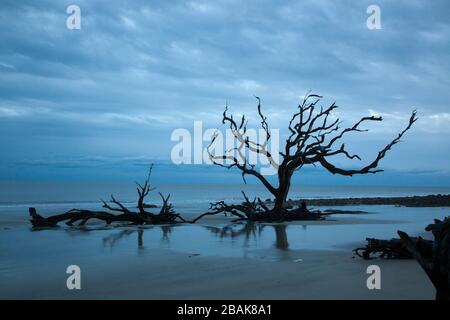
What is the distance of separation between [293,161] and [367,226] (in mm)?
4620

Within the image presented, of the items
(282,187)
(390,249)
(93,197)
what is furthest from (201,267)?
(93,197)

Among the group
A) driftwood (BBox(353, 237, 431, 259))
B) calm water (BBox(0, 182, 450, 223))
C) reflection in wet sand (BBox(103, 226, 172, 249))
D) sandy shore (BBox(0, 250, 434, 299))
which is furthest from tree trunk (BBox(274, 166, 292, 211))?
driftwood (BBox(353, 237, 431, 259))

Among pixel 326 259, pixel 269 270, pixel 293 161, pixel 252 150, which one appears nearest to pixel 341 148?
pixel 293 161

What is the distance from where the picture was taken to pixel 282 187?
726 inches

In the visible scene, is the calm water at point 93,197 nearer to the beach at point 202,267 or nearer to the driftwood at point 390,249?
the beach at point 202,267

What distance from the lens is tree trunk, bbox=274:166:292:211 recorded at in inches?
715

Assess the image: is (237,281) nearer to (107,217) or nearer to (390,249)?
(390,249)

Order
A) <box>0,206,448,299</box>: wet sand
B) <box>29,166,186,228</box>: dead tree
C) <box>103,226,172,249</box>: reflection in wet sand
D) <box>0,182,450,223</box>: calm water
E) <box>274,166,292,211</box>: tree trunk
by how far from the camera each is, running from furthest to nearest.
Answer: <box>0,182,450,223</box>: calm water → <box>274,166,292,211</box>: tree trunk → <box>29,166,186,228</box>: dead tree → <box>103,226,172,249</box>: reflection in wet sand → <box>0,206,448,299</box>: wet sand

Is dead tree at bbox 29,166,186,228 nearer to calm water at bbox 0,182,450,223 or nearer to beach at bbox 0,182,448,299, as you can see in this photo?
beach at bbox 0,182,448,299

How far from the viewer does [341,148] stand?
1834 centimetres

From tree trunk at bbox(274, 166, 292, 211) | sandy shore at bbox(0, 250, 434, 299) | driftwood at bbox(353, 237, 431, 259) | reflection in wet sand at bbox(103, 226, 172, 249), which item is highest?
tree trunk at bbox(274, 166, 292, 211)

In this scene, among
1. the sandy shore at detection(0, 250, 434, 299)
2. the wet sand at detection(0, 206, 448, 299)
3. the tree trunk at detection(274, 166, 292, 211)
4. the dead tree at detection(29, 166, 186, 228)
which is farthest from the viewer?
the tree trunk at detection(274, 166, 292, 211)
